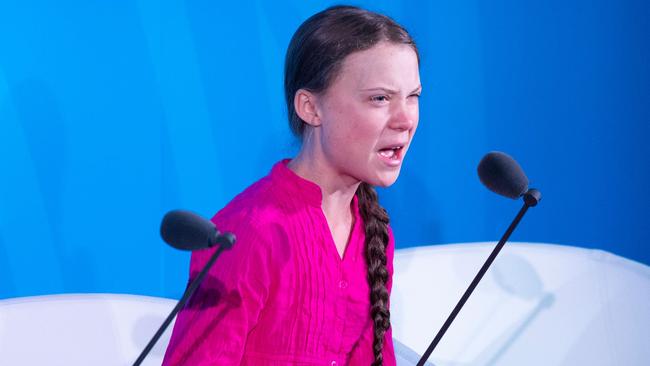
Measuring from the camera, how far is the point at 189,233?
0.79m

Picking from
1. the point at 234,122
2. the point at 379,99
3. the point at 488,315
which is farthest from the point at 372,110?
the point at 488,315

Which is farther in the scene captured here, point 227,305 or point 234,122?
point 234,122

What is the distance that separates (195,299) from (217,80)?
716 mm

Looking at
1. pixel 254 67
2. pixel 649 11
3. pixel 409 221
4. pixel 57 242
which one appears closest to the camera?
pixel 57 242

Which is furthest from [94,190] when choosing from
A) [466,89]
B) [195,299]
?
[466,89]

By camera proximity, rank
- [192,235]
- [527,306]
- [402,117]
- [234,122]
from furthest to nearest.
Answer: [527,306] < [234,122] < [402,117] < [192,235]

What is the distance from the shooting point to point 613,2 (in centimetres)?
217

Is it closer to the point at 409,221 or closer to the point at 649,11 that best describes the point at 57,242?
the point at 409,221

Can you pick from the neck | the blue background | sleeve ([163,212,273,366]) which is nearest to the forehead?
the neck

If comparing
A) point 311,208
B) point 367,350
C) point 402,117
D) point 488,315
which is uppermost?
point 402,117

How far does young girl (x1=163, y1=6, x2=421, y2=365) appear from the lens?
40.8 inches

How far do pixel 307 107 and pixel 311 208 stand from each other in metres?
0.12

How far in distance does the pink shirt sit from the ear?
0.07m

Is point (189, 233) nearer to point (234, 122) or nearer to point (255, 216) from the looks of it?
point (255, 216)
